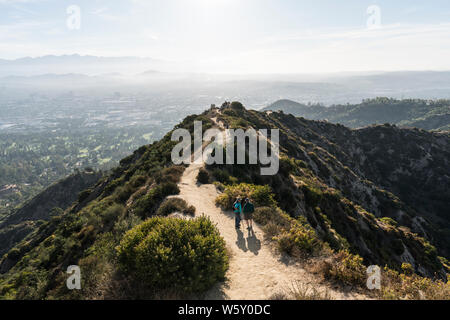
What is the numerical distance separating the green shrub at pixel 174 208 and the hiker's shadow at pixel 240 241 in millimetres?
3390

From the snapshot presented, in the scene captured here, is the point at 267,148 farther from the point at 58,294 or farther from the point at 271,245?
the point at 58,294

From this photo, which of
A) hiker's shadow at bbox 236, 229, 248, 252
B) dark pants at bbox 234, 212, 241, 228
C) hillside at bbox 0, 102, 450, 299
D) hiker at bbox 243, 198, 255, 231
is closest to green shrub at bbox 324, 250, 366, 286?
hillside at bbox 0, 102, 450, 299

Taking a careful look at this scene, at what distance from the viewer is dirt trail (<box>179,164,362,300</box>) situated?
8570 mm

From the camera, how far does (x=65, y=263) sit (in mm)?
15539

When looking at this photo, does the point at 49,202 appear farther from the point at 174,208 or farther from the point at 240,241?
the point at 240,241

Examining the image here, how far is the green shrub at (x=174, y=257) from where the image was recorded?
7934 mm

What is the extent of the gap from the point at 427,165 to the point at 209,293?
11339 centimetres

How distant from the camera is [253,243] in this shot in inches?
504

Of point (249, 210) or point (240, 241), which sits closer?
point (240, 241)

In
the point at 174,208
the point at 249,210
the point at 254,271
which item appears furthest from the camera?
the point at 174,208

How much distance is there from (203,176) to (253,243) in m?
11.1

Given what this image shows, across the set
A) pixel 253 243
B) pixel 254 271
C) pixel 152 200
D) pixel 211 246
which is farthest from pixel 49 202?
pixel 254 271

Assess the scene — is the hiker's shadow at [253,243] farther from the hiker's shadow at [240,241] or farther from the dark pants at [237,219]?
the dark pants at [237,219]

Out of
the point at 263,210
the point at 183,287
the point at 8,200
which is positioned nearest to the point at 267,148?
the point at 263,210
